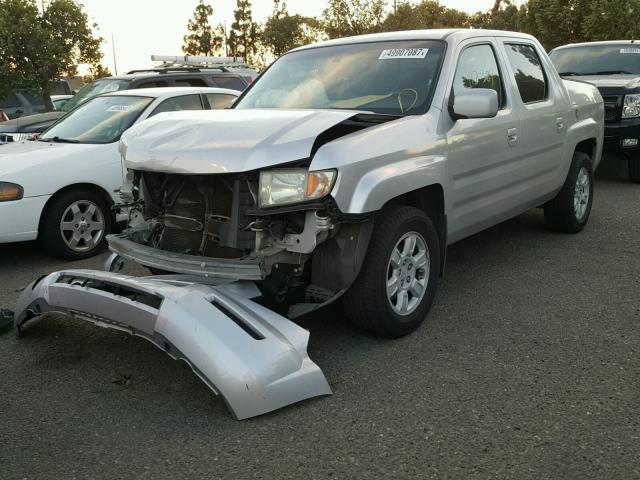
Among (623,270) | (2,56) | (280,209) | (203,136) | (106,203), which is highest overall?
(2,56)

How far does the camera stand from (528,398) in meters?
3.35

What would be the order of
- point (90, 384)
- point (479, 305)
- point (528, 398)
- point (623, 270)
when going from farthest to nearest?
point (623, 270), point (479, 305), point (90, 384), point (528, 398)

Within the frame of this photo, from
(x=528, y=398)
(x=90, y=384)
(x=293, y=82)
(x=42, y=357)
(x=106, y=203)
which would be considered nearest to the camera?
(x=528, y=398)

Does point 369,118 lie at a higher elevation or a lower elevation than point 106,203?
higher

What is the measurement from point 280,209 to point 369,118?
95 centimetres

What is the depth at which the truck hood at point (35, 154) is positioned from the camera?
589cm

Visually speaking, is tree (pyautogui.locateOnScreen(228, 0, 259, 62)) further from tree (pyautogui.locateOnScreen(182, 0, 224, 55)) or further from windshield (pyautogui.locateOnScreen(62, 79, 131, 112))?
windshield (pyautogui.locateOnScreen(62, 79, 131, 112))

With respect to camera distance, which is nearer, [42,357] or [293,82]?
[42,357]

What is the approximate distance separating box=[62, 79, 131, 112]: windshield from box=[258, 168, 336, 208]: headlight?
22.4 ft

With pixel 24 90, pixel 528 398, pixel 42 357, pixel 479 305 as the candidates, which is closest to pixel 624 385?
pixel 528 398

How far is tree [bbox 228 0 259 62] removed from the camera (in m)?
46.7

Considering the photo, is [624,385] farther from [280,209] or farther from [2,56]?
[2,56]

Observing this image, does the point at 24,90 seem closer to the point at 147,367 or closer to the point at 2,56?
the point at 2,56

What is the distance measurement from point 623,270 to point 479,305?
1504 mm
